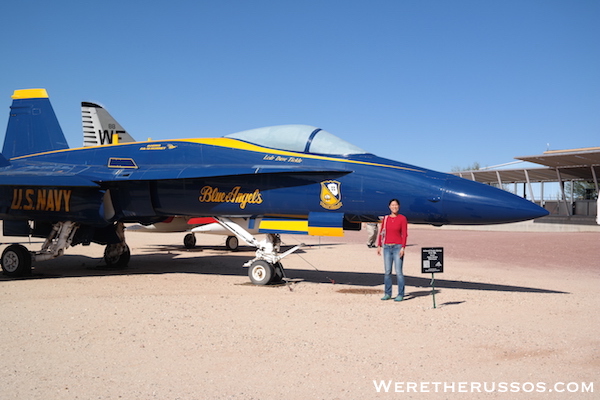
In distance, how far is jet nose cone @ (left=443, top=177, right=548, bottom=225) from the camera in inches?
321

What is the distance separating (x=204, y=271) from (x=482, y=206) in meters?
7.17

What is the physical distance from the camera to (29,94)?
A: 14.5 m

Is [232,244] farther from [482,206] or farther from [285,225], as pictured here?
[482,206]

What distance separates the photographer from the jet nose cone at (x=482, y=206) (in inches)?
321

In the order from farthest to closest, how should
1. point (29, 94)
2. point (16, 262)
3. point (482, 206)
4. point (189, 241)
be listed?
point (189, 241) → point (29, 94) → point (16, 262) → point (482, 206)

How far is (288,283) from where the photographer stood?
10.6 meters

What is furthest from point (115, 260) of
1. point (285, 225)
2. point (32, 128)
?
point (285, 225)

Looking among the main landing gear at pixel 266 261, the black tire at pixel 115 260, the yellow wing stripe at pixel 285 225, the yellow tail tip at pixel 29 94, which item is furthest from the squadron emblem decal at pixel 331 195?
the yellow tail tip at pixel 29 94

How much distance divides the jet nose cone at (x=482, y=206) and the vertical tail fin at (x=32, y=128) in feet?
34.9

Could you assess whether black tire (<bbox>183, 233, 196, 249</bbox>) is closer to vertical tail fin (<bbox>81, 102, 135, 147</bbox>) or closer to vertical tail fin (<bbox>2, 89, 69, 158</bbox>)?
vertical tail fin (<bbox>81, 102, 135, 147</bbox>)

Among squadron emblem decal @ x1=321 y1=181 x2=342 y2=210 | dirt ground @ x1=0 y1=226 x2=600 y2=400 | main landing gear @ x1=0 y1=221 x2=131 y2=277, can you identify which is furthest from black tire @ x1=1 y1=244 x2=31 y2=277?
squadron emblem decal @ x1=321 y1=181 x2=342 y2=210

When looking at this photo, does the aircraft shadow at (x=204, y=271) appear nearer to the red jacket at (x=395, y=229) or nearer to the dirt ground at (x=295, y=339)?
the dirt ground at (x=295, y=339)

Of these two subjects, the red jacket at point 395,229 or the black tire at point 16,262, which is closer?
the red jacket at point 395,229

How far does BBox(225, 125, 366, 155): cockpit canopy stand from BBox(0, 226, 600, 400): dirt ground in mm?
2650
